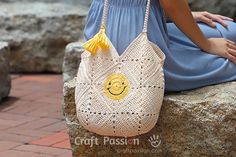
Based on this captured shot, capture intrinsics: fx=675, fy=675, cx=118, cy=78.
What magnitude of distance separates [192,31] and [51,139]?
1.37 metres

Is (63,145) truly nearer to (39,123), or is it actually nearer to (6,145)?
(6,145)

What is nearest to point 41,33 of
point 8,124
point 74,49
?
point 74,49

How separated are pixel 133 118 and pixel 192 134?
342 mm

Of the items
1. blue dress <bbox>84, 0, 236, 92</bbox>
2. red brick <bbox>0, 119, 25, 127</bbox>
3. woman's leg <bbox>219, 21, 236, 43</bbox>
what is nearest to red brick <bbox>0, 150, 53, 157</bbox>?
red brick <bbox>0, 119, 25, 127</bbox>

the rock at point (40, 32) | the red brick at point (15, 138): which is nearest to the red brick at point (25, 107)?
the red brick at point (15, 138)

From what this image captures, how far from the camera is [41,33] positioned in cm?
605

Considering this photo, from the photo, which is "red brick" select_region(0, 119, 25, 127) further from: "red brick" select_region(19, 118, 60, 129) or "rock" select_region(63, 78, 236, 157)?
"rock" select_region(63, 78, 236, 157)

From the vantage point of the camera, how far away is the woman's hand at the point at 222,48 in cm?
332

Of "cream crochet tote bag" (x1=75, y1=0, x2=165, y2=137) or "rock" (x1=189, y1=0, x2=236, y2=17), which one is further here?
"rock" (x1=189, y1=0, x2=236, y2=17)

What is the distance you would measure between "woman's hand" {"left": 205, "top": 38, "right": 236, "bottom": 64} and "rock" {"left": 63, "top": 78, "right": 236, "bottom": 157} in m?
0.14

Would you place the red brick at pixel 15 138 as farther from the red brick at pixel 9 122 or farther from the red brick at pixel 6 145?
the red brick at pixel 9 122

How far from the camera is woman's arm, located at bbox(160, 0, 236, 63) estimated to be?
3.12m

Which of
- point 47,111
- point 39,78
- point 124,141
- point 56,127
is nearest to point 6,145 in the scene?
point 56,127

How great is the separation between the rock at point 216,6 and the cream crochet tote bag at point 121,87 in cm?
252
